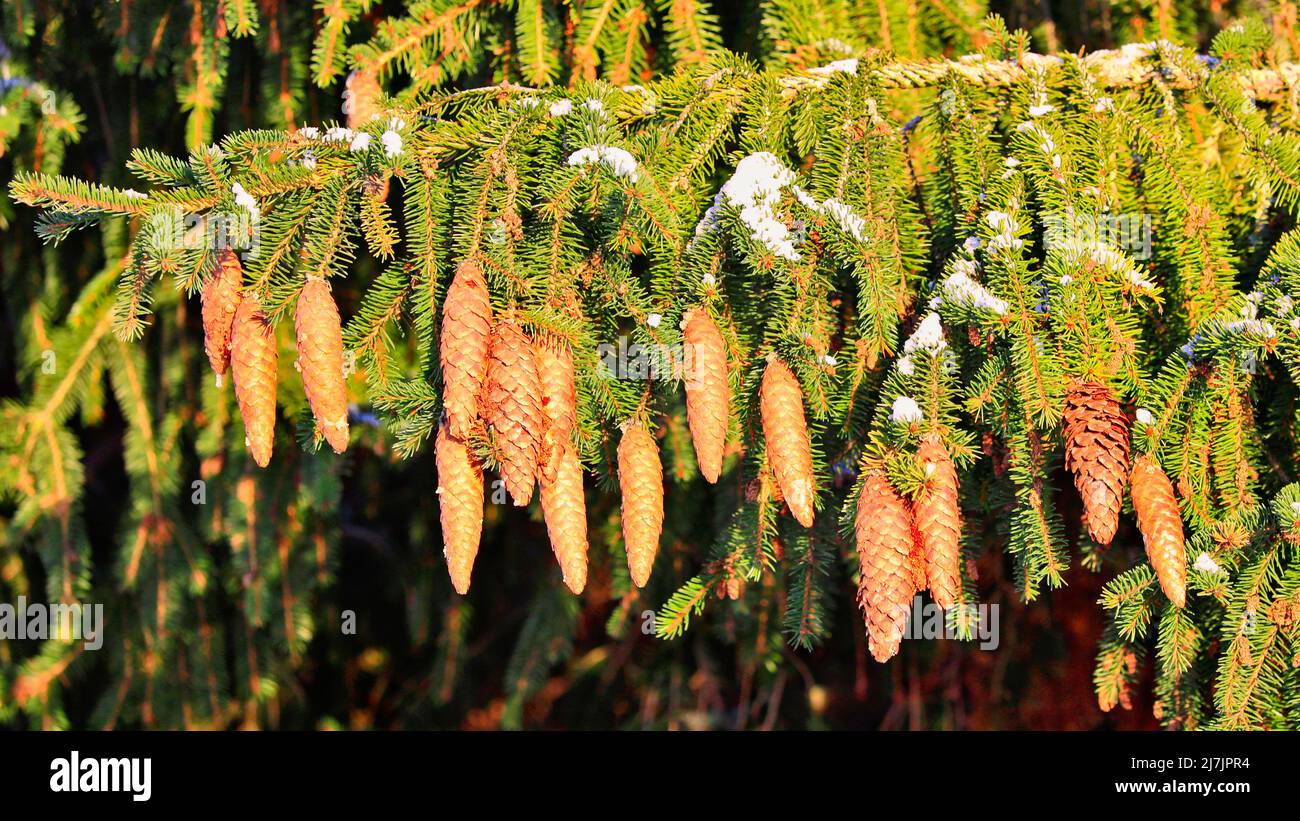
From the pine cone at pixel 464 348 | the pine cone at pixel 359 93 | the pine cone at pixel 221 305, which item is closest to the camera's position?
the pine cone at pixel 464 348

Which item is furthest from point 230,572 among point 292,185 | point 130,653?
point 292,185

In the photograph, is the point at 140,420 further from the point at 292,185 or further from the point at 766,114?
the point at 766,114

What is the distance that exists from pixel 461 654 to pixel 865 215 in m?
2.03

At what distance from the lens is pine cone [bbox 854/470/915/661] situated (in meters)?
1.37

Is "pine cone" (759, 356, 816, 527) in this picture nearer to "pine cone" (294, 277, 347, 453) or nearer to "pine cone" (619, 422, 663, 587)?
"pine cone" (619, 422, 663, 587)

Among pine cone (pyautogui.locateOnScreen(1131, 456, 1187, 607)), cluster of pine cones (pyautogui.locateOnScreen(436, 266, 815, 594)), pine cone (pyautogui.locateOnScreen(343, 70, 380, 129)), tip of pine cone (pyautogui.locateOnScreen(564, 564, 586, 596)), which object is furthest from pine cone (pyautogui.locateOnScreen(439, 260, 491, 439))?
pine cone (pyautogui.locateOnScreen(1131, 456, 1187, 607))

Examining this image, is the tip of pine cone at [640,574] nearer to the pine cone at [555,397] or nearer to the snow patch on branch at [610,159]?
the pine cone at [555,397]

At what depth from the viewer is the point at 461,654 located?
121 inches

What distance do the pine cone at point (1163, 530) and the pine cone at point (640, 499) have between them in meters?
0.69

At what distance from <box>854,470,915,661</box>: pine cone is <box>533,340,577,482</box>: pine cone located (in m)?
0.43

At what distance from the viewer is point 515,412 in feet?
4.47

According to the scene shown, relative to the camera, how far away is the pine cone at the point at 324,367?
1.40m

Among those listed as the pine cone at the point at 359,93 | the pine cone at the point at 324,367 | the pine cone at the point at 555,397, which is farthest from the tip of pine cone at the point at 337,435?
the pine cone at the point at 359,93

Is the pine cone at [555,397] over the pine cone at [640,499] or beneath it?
over
